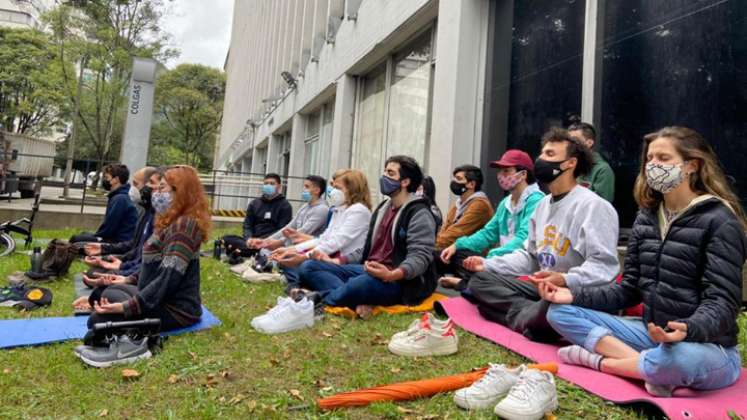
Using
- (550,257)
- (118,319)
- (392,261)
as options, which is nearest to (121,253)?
(118,319)

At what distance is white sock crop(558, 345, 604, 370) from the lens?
9.88 ft

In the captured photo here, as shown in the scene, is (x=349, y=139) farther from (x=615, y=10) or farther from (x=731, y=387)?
(x=731, y=387)

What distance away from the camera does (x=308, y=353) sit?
3.53 m

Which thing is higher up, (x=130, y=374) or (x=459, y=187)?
(x=459, y=187)

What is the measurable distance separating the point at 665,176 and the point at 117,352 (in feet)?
11.6

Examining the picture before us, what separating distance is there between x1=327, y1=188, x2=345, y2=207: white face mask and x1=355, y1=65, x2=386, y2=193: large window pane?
6010mm

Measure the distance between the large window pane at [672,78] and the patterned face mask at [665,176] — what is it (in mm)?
2395

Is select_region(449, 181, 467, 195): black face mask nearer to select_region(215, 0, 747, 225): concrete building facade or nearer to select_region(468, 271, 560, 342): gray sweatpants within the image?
select_region(215, 0, 747, 225): concrete building facade

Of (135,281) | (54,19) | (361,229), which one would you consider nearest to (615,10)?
(361,229)

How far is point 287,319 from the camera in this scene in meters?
4.14

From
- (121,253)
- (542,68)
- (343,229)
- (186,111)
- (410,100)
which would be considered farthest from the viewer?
(186,111)

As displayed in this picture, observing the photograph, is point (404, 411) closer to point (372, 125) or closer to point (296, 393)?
point (296, 393)

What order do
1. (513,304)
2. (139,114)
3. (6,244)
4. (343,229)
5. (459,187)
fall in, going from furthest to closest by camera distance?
(139,114) < (6,244) < (459,187) < (343,229) < (513,304)

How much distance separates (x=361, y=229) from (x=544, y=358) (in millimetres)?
2768
